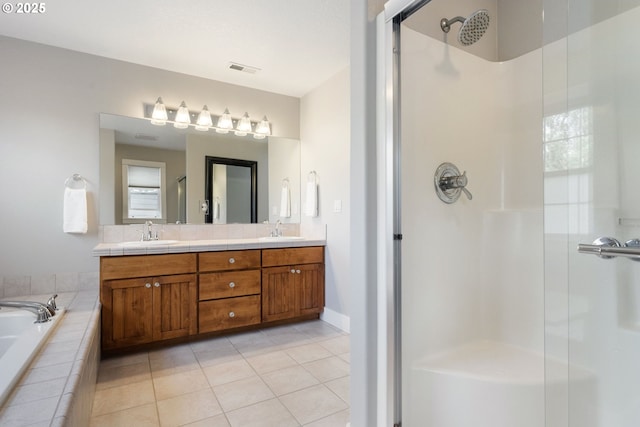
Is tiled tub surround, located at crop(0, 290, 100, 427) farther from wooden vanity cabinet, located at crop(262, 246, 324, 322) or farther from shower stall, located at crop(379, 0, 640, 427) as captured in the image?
wooden vanity cabinet, located at crop(262, 246, 324, 322)

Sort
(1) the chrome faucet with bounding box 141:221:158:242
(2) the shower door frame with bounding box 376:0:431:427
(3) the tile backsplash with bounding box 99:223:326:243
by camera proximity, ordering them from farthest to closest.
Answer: (1) the chrome faucet with bounding box 141:221:158:242 < (3) the tile backsplash with bounding box 99:223:326:243 < (2) the shower door frame with bounding box 376:0:431:427

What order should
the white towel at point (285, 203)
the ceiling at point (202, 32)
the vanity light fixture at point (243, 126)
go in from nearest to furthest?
the ceiling at point (202, 32), the vanity light fixture at point (243, 126), the white towel at point (285, 203)

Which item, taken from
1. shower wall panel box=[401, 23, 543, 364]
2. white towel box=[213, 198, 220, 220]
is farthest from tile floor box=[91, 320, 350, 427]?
white towel box=[213, 198, 220, 220]

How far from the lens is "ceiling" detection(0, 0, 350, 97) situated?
7.01ft

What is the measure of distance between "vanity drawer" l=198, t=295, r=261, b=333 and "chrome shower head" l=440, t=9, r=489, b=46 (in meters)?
2.44

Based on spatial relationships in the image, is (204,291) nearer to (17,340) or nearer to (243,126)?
(17,340)

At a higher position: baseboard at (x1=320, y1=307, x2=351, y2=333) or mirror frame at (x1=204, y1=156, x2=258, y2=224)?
mirror frame at (x1=204, y1=156, x2=258, y2=224)

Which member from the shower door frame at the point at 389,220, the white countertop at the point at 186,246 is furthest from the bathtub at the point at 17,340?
the shower door frame at the point at 389,220

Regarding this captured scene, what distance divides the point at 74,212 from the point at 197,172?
1.05 meters

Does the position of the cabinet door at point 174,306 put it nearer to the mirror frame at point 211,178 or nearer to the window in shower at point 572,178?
the mirror frame at point 211,178

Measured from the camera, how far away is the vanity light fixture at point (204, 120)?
297 centimetres

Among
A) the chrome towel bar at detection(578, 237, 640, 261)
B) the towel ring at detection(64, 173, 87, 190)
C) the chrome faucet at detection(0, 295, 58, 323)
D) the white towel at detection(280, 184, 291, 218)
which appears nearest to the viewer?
the chrome towel bar at detection(578, 237, 640, 261)

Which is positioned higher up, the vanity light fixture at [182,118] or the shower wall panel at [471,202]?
the vanity light fixture at [182,118]

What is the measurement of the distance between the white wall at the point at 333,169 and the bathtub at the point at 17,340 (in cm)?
210
